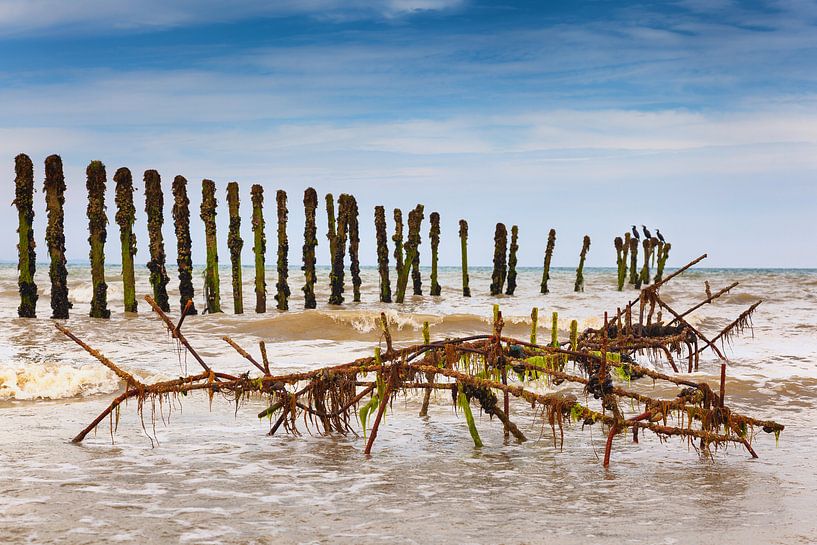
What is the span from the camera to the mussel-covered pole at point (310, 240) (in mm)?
22531

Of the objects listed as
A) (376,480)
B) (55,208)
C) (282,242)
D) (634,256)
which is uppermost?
(55,208)

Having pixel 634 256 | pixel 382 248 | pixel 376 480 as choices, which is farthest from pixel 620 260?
pixel 376 480

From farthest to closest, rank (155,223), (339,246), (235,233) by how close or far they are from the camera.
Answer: (339,246) < (235,233) < (155,223)

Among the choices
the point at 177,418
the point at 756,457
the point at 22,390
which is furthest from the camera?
the point at 22,390

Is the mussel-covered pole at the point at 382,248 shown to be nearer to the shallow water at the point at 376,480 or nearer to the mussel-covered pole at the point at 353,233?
the mussel-covered pole at the point at 353,233

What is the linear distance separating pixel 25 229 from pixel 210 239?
430cm

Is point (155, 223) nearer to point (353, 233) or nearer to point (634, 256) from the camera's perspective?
point (353, 233)

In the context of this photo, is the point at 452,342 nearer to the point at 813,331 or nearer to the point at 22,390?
the point at 22,390

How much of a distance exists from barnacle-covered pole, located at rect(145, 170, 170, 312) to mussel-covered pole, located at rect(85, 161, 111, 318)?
1.14 metres

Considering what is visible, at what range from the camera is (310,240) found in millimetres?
22875

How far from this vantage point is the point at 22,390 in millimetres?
8617

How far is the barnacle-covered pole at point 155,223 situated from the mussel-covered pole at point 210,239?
4.05 feet

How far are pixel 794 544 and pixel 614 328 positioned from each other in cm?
722

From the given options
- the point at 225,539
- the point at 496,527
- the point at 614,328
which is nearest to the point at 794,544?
the point at 496,527
